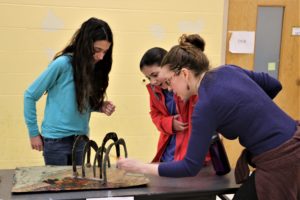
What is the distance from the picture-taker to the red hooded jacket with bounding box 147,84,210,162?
1.77 m

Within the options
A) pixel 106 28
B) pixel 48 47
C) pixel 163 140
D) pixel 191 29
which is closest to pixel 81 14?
pixel 48 47

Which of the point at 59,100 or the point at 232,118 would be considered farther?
the point at 59,100

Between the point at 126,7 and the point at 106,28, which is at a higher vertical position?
the point at 126,7

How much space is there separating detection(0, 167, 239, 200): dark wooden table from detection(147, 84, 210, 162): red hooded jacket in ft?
0.53

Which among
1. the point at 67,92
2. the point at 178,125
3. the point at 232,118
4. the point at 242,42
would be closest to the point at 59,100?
the point at 67,92

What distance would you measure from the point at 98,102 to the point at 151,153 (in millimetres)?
1380

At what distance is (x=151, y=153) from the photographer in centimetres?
330

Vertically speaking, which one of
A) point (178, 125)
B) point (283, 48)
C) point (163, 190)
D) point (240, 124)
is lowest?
point (163, 190)

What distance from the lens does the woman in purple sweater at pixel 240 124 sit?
1326mm

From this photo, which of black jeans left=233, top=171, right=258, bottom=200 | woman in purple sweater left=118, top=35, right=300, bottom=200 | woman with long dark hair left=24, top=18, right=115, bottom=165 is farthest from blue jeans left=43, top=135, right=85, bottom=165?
Answer: black jeans left=233, top=171, right=258, bottom=200

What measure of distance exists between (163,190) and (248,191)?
0.33m

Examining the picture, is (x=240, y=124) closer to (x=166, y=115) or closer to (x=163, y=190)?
(x=163, y=190)

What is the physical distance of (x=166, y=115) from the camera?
192 centimetres

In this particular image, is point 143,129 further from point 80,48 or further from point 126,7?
point 80,48
